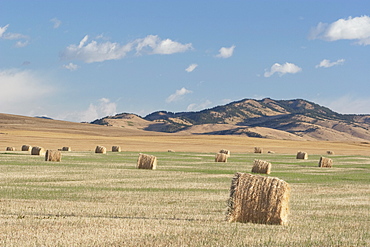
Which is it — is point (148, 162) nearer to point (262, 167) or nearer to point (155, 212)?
point (262, 167)

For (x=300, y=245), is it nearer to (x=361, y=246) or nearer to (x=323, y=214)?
(x=361, y=246)

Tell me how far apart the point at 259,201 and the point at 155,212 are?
407 centimetres

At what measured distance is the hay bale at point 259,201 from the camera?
1627 centimetres

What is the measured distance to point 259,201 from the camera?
16.4m

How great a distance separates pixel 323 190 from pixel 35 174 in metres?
15.3

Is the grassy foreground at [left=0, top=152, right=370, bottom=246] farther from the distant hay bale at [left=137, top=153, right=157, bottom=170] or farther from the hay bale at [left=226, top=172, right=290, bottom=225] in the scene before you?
the distant hay bale at [left=137, top=153, right=157, bottom=170]

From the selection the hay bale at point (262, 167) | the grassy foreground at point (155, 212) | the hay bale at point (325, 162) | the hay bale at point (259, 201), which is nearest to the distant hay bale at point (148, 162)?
the grassy foreground at point (155, 212)

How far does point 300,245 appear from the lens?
1298 cm

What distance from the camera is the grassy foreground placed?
528 inches

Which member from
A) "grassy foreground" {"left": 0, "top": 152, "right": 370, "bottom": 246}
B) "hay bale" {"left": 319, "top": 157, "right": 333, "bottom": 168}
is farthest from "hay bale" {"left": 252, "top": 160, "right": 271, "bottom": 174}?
"hay bale" {"left": 319, "top": 157, "right": 333, "bottom": 168}

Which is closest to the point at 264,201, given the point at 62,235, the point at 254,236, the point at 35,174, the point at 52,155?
the point at 254,236

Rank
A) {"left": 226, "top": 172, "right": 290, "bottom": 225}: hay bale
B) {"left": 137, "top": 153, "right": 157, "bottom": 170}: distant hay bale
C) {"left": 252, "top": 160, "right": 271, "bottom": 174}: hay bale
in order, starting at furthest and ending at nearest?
1. {"left": 137, "top": 153, "right": 157, "bottom": 170}: distant hay bale
2. {"left": 252, "top": 160, "right": 271, "bottom": 174}: hay bale
3. {"left": 226, "top": 172, "right": 290, "bottom": 225}: hay bale

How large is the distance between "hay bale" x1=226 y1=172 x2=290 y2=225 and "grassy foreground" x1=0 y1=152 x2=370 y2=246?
0.41m

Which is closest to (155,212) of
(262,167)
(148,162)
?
(262,167)
